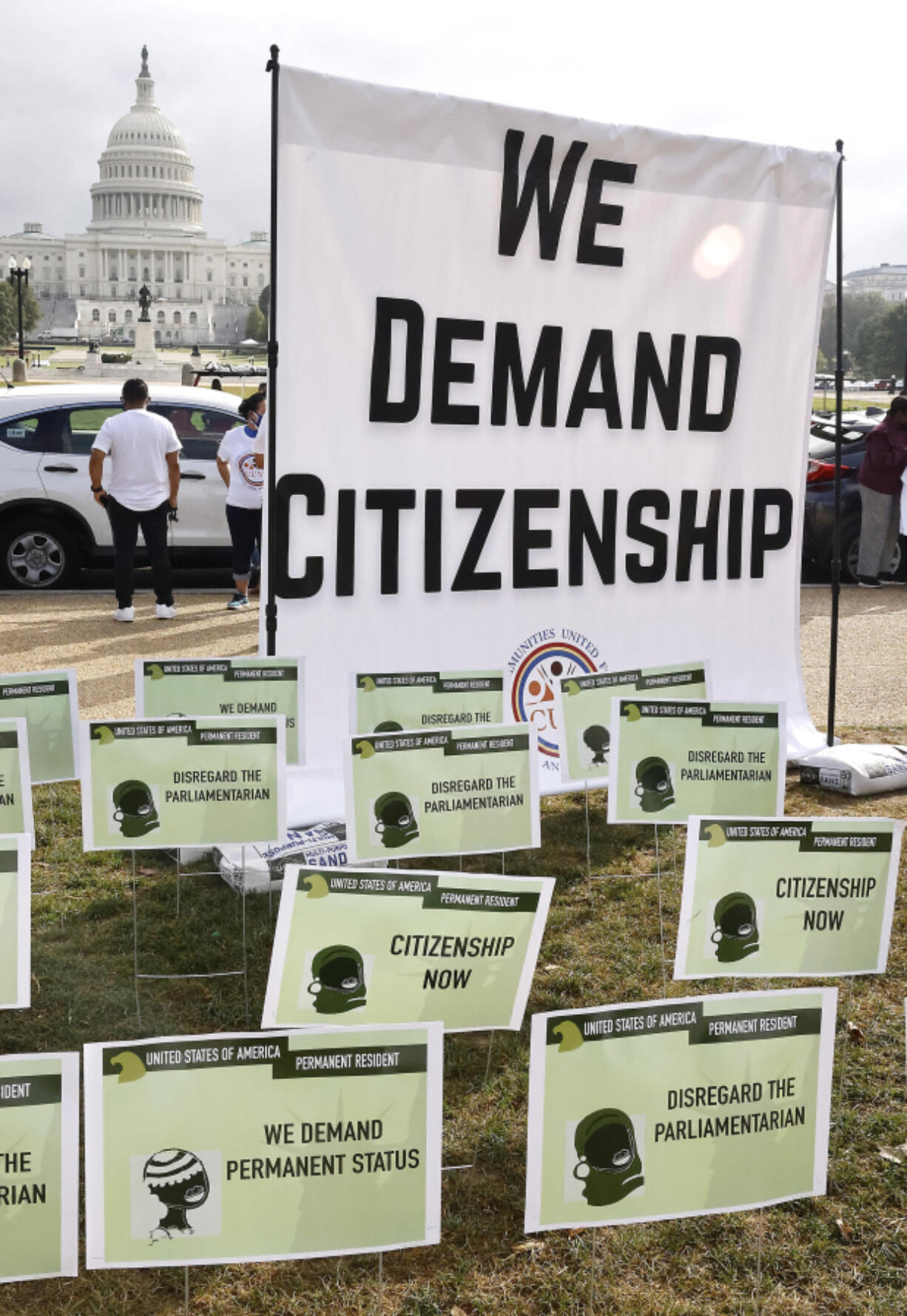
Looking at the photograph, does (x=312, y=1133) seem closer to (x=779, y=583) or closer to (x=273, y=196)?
(x=273, y=196)

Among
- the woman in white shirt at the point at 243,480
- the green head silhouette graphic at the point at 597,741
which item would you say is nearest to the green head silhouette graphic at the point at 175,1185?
the green head silhouette graphic at the point at 597,741

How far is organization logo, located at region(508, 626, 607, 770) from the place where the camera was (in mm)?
5633

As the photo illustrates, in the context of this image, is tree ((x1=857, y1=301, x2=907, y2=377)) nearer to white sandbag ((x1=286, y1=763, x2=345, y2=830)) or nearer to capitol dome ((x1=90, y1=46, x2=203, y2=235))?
white sandbag ((x1=286, y1=763, x2=345, y2=830))

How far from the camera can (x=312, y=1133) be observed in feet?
6.84

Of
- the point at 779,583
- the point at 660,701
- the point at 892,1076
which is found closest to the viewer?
the point at 892,1076

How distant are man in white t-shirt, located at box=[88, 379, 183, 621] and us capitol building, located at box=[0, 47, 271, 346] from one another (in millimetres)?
128560

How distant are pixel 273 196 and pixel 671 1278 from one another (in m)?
3.45

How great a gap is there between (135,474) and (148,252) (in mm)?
136590

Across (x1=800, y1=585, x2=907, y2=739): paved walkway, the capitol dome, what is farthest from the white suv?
the capitol dome

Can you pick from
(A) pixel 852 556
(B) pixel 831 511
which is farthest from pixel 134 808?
(A) pixel 852 556

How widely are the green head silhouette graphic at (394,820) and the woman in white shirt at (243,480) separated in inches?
234

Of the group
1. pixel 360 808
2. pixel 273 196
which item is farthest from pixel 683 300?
pixel 360 808

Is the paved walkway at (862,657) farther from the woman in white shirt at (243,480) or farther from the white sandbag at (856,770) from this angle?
the woman in white shirt at (243,480)

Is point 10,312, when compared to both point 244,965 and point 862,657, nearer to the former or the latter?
Answer: point 862,657
